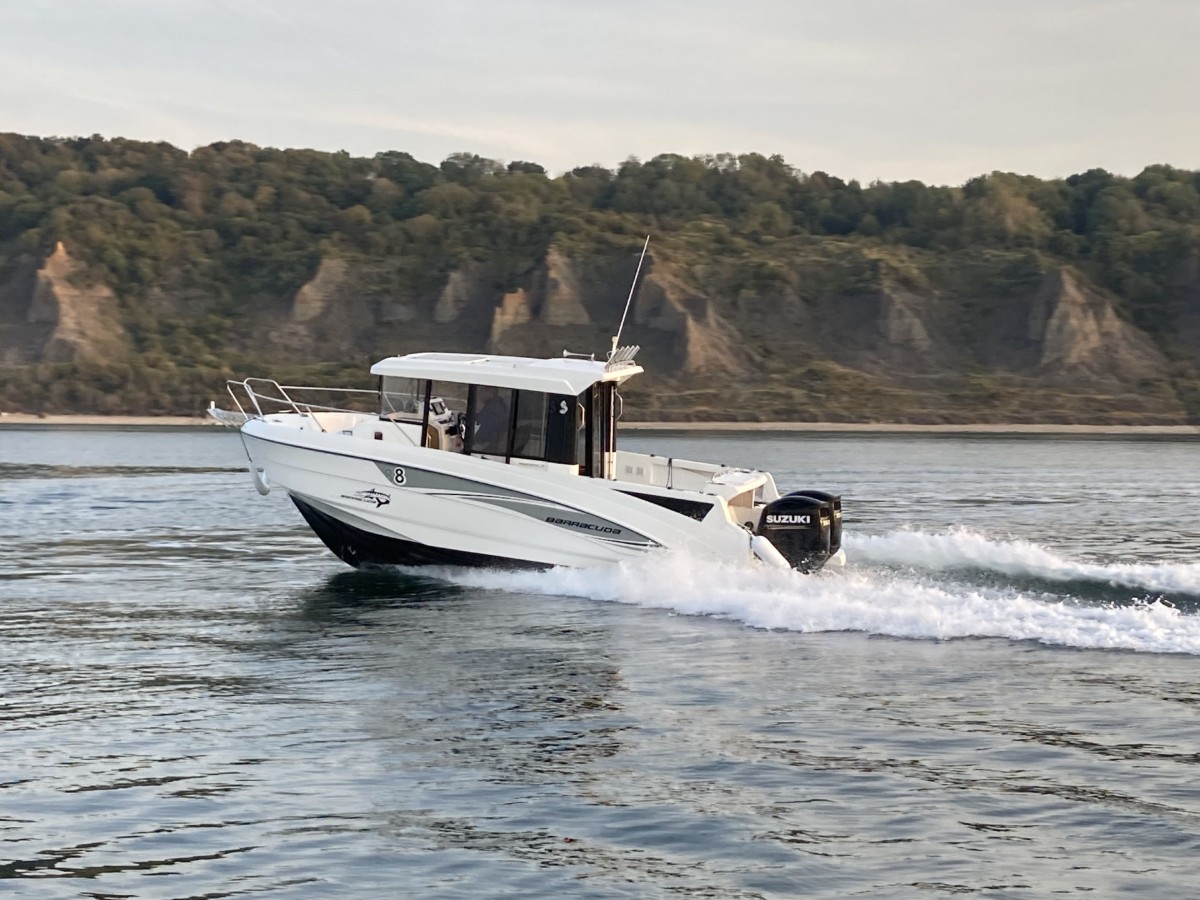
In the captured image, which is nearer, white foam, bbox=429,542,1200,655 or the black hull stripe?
white foam, bbox=429,542,1200,655

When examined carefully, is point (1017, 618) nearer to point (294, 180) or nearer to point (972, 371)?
point (972, 371)

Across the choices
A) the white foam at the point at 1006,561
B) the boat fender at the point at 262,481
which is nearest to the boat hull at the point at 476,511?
the boat fender at the point at 262,481

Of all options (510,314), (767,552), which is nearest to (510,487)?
(767,552)

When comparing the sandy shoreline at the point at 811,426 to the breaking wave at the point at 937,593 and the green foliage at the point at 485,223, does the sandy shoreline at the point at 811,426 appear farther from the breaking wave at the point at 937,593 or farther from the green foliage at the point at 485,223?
the breaking wave at the point at 937,593

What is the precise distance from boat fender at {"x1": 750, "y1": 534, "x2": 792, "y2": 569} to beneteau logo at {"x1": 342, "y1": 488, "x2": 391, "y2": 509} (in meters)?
4.28

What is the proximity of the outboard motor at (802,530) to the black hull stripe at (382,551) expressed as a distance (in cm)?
264

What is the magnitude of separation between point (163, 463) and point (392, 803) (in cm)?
4104

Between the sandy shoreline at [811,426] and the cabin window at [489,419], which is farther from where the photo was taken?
the sandy shoreline at [811,426]

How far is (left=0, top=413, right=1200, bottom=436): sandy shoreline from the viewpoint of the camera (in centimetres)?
7400

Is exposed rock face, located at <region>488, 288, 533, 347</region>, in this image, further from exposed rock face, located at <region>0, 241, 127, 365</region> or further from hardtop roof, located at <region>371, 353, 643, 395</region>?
hardtop roof, located at <region>371, 353, 643, 395</region>

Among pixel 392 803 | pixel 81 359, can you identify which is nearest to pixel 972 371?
pixel 81 359

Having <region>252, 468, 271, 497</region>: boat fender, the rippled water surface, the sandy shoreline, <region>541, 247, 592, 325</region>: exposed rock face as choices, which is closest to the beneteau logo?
the rippled water surface

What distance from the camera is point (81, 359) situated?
78.1 meters

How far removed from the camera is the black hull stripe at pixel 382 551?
18078 millimetres
